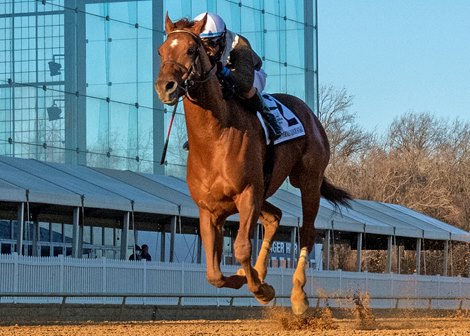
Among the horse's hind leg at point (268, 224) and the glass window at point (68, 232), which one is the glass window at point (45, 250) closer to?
the glass window at point (68, 232)

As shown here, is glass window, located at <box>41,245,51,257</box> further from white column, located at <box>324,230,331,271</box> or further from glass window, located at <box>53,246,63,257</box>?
white column, located at <box>324,230,331,271</box>

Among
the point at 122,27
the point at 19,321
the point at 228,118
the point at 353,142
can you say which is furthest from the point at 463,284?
the point at 353,142

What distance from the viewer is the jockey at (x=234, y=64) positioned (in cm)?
1149

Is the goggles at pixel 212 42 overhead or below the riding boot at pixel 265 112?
overhead

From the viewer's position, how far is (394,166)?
69500 millimetres

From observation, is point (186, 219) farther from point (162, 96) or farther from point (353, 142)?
point (353, 142)

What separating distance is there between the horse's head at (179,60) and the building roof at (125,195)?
11653mm

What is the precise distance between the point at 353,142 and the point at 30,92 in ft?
140

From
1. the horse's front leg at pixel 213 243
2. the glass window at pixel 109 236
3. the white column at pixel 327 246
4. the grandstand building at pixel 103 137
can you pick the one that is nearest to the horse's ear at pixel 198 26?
the horse's front leg at pixel 213 243

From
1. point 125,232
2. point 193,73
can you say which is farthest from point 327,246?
point 193,73

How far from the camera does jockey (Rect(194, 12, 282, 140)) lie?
11492mm

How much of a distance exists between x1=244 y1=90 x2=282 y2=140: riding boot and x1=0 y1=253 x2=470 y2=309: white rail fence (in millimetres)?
7328

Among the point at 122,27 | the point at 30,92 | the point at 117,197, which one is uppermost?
the point at 122,27

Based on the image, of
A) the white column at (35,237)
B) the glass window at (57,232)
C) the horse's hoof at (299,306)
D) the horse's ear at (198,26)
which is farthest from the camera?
the glass window at (57,232)
